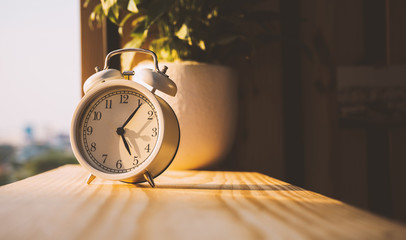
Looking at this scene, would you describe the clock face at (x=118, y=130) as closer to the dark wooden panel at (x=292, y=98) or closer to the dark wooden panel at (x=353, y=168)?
the dark wooden panel at (x=292, y=98)

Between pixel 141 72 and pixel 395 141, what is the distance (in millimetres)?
1126

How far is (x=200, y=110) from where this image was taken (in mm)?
1010

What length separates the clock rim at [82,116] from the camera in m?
0.67

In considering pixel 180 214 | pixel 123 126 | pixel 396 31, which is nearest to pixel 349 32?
pixel 396 31

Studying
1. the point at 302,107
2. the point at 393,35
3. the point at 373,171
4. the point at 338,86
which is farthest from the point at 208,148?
the point at 393,35

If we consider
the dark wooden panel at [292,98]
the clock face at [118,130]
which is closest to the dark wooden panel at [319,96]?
the dark wooden panel at [292,98]

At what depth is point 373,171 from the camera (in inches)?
50.0

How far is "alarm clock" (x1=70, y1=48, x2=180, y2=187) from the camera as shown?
2.26 ft

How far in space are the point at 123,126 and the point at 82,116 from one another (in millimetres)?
101

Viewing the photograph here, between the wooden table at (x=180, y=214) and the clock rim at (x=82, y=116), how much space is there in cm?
3

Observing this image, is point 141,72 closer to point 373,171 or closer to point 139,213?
point 139,213

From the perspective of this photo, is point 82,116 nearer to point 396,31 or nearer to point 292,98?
point 292,98

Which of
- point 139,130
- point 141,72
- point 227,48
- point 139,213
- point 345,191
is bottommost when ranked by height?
point 345,191

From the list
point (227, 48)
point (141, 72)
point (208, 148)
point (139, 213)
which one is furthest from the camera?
point (227, 48)
